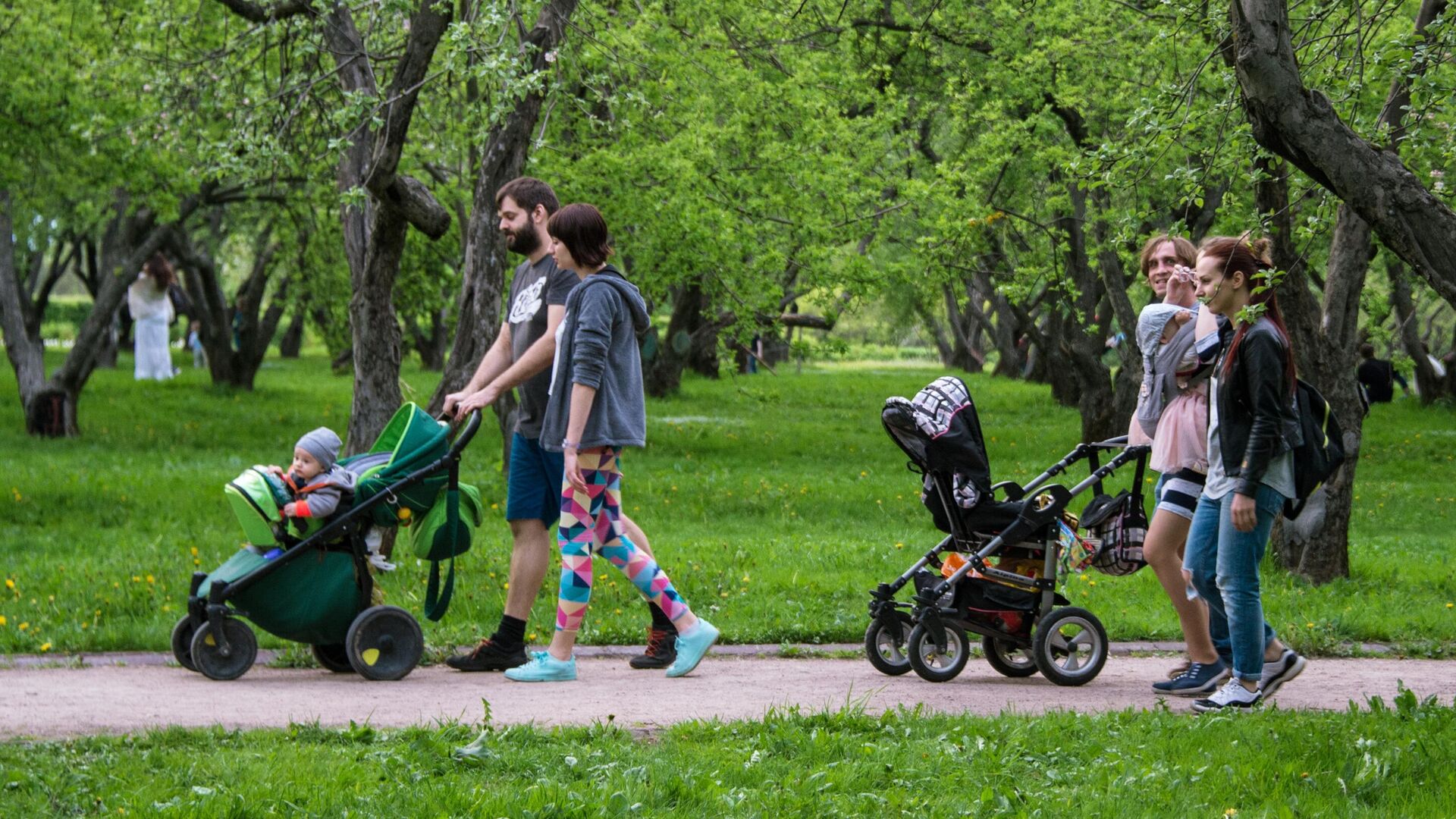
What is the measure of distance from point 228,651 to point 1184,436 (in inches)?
160

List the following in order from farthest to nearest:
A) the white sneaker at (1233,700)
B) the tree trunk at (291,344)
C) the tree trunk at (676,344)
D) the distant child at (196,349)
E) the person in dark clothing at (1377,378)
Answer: the tree trunk at (291,344) → the distant child at (196,349) → the person in dark clothing at (1377,378) → the tree trunk at (676,344) → the white sneaker at (1233,700)

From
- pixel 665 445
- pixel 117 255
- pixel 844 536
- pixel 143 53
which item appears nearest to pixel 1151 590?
pixel 844 536

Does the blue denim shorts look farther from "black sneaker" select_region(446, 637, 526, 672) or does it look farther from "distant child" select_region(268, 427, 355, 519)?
"distant child" select_region(268, 427, 355, 519)

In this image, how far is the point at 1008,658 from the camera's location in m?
6.91

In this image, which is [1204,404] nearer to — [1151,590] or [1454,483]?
[1151,590]

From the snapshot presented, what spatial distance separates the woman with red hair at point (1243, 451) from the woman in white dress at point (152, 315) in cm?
1921

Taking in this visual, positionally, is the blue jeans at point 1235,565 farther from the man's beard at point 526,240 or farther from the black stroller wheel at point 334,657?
the black stroller wheel at point 334,657

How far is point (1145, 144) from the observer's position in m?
5.89

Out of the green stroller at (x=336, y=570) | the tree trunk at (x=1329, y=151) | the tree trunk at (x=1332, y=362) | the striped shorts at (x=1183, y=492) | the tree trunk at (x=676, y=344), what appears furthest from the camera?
the tree trunk at (x=676, y=344)

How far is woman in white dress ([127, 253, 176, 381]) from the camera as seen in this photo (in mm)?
23297

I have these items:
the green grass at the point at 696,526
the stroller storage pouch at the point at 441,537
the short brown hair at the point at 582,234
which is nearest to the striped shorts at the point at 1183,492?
the green grass at the point at 696,526

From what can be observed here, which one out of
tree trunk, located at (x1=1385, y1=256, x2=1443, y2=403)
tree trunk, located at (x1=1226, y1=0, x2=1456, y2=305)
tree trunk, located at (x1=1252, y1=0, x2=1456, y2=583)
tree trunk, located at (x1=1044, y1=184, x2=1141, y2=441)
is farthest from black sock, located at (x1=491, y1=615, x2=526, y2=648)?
tree trunk, located at (x1=1385, y1=256, x2=1443, y2=403)

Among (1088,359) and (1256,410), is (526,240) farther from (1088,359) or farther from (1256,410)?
(1088,359)

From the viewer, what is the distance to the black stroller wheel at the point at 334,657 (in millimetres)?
6828
